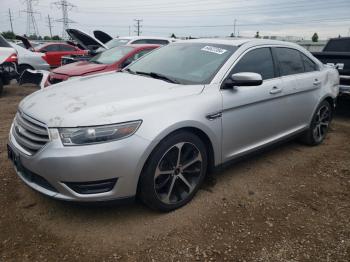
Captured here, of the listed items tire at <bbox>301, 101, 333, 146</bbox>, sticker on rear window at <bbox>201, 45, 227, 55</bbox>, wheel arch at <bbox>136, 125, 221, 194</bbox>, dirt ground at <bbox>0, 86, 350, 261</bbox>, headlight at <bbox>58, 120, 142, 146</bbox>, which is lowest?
dirt ground at <bbox>0, 86, 350, 261</bbox>

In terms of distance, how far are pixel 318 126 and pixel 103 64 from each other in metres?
4.56

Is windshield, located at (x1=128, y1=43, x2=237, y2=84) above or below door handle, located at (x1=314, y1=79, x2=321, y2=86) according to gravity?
above

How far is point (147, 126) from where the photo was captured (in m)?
2.53

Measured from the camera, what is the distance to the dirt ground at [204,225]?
2.43m

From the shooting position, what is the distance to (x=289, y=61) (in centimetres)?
416

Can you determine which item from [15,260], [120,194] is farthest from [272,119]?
[15,260]

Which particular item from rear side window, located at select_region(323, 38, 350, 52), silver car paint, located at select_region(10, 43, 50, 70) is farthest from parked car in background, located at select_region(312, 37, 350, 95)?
silver car paint, located at select_region(10, 43, 50, 70)

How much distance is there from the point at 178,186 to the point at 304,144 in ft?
9.08

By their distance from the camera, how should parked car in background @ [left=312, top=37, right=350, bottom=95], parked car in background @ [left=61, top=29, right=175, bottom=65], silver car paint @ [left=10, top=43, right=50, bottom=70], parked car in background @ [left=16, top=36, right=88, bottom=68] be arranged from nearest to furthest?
parked car in background @ [left=312, top=37, right=350, bottom=95] < parked car in background @ [left=61, top=29, right=175, bottom=65] < silver car paint @ [left=10, top=43, right=50, bottom=70] < parked car in background @ [left=16, top=36, right=88, bottom=68]

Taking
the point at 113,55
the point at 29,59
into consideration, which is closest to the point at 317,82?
the point at 113,55

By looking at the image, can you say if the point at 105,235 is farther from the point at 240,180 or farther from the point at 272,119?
the point at 272,119

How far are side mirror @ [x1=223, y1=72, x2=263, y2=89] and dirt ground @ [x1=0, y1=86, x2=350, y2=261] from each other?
1133mm

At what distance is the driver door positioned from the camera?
10.5 ft

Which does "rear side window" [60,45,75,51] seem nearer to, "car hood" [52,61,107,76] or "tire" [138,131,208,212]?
"car hood" [52,61,107,76]
